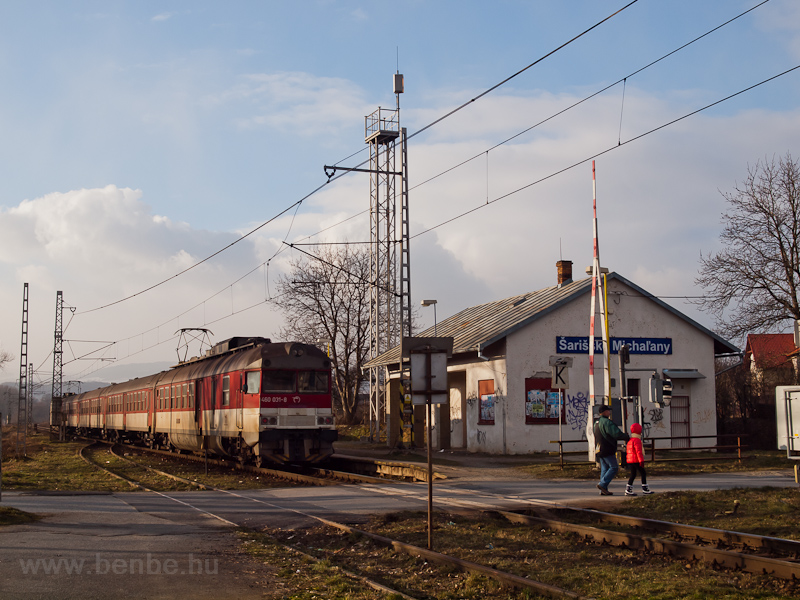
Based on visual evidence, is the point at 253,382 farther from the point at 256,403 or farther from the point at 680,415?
the point at 680,415

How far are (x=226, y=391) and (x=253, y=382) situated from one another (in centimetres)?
224

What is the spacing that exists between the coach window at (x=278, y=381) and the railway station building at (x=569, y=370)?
681cm

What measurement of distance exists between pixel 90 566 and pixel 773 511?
9.38 meters

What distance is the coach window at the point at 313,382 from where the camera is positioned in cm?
2109

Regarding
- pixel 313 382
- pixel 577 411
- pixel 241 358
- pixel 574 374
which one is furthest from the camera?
pixel 574 374

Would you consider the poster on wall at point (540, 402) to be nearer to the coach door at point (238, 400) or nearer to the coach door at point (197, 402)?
the coach door at point (238, 400)

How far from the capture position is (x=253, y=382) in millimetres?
20766

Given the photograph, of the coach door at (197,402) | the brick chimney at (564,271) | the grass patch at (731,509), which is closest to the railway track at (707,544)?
the grass patch at (731,509)

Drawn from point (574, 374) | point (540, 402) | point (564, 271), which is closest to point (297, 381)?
point (540, 402)

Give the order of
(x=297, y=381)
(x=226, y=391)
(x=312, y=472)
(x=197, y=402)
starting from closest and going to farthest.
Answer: (x=297, y=381), (x=312, y=472), (x=226, y=391), (x=197, y=402)

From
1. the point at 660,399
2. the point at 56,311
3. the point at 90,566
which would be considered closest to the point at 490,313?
the point at 660,399

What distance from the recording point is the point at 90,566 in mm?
8680

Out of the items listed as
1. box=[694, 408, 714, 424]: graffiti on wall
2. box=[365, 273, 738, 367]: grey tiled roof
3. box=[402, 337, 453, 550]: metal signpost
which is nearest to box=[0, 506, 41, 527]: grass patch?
box=[402, 337, 453, 550]: metal signpost

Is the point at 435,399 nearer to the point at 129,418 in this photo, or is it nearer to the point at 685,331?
the point at 685,331
